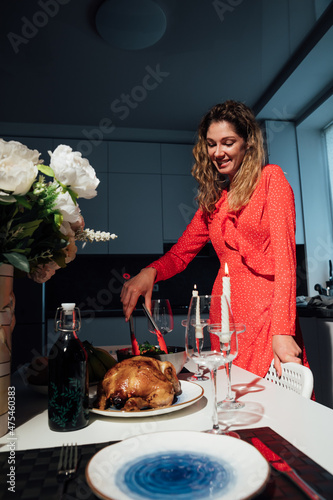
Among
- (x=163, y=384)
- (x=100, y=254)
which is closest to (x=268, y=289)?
(x=163, y=384)

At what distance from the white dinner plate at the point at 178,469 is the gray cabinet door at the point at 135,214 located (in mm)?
3321

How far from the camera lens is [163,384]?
681 millimetres

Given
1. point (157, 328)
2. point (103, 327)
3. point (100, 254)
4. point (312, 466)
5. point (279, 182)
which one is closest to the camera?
point (312, 466)

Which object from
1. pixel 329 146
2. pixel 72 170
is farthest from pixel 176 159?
pixel 72 170

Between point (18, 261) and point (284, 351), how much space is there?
0.74 meters

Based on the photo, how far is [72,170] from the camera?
666 mm

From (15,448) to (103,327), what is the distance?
2.86 meters

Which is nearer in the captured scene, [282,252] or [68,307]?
[68,307]

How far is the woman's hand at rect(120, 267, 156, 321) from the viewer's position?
1147 millimetres

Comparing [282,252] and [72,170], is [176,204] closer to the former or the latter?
[282,252]

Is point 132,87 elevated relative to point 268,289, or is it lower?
elevated

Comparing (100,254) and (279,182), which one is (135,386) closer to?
(279,182)

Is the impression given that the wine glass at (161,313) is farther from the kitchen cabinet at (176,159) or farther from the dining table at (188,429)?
the kitchen cabinet at (176,159)

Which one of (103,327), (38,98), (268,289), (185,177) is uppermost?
(38,98)
